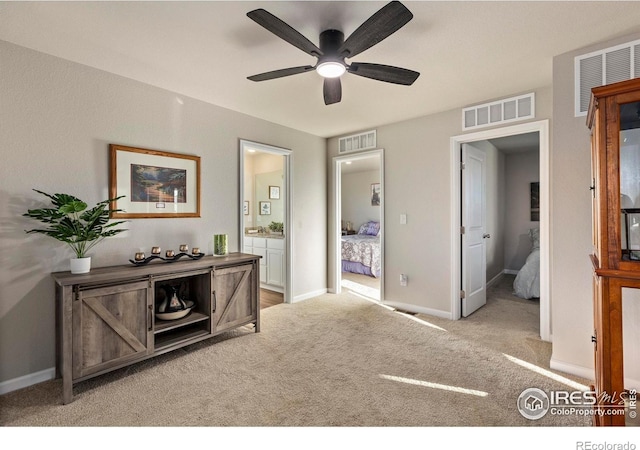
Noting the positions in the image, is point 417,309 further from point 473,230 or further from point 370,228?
point 370,228

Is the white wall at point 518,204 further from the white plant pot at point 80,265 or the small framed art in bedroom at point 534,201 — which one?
the white plant pot at point 80,265

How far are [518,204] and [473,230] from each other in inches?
120

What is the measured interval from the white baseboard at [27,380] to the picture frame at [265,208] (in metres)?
4.42

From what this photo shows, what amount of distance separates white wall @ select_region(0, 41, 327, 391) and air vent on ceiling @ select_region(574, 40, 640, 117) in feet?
10.7

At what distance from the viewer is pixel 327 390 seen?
2.15m

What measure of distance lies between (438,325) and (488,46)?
8.81 ft

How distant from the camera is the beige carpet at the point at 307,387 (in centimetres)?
185

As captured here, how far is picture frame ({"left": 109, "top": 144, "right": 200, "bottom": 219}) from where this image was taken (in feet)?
8.91

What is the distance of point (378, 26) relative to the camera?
1608 millimetres

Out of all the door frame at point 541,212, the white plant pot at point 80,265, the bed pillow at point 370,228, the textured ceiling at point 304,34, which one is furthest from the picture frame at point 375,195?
the white plant pot at point 80,265

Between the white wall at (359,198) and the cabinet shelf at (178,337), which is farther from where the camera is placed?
the white wall at (359,198)

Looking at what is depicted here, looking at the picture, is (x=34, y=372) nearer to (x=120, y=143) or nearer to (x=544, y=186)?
(x=120, y=143)
